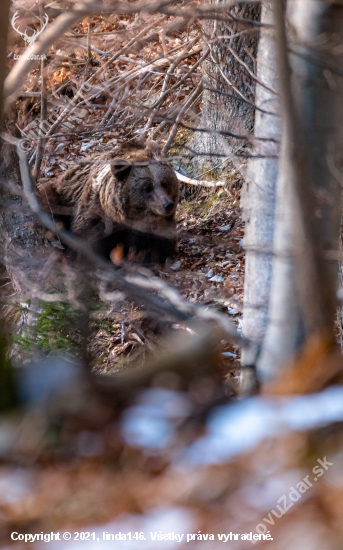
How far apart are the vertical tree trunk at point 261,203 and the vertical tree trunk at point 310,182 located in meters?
0.29

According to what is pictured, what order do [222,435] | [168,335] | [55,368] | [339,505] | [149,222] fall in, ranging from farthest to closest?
1. [149,222]
2. [168,335]
3. [55,368]
4. [222,435]
5. [339,505]

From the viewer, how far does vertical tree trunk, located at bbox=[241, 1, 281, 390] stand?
2318 mm

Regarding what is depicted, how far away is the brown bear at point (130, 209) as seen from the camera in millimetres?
5883

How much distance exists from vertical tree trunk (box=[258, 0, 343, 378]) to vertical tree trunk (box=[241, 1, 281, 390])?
285 mm

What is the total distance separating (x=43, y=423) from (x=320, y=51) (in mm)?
1910

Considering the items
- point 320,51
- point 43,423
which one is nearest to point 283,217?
point 320,51

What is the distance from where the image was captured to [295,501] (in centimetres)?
148

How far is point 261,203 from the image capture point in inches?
94.7

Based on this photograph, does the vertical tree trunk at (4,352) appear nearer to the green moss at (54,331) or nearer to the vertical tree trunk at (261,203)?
the green moss at (54,331)

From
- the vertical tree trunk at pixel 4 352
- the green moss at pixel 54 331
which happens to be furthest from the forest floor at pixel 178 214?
the vertical tree trunk at pixel 4 352

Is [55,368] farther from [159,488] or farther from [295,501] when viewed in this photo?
[295,501]

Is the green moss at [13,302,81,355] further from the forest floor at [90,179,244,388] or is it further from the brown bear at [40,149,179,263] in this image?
the brown bear at [40,149,179,263]

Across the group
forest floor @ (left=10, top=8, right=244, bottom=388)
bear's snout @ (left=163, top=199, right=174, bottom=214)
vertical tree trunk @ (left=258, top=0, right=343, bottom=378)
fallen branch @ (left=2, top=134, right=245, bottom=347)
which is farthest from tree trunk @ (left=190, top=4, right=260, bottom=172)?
vertical tree trunk @ (left=258, top=0, right=343, bottom=378)

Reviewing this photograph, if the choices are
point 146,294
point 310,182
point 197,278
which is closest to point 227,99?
point 197,278
